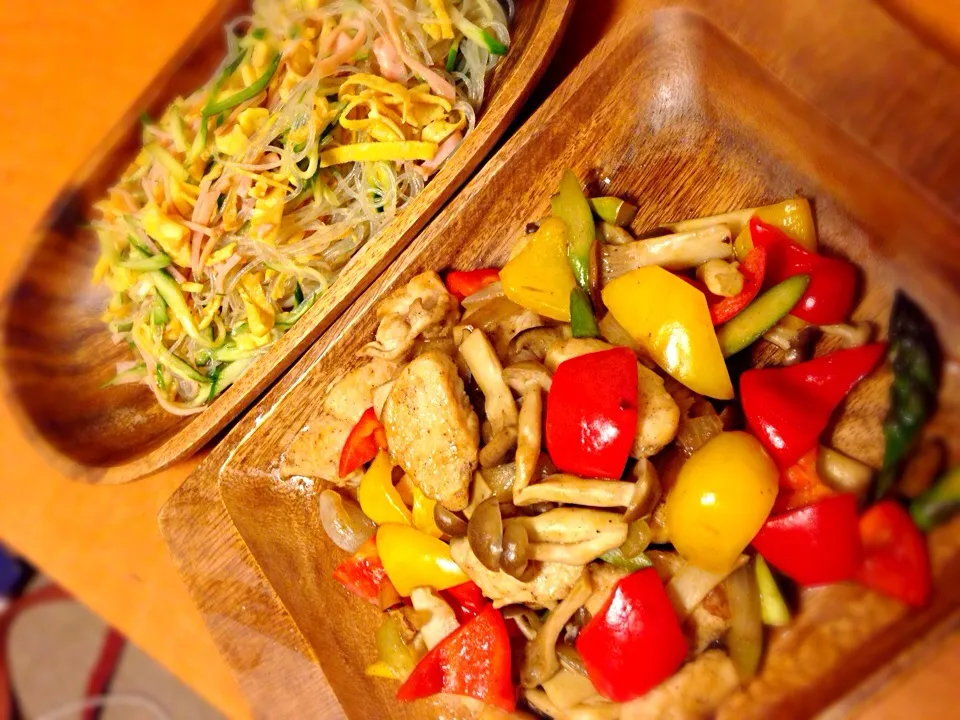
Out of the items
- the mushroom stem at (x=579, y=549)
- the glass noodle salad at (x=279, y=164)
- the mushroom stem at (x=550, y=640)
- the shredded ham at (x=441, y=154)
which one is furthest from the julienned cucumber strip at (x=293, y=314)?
the mushroom stem at (x=550, y=640)

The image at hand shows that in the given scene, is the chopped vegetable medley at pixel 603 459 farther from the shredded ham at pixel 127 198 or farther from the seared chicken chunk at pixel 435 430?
the shredded ham at pixel 127 198

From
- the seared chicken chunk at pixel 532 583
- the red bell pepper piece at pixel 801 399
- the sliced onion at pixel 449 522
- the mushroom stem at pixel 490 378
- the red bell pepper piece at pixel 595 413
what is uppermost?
the red bell pepper piece at pixel 801 399

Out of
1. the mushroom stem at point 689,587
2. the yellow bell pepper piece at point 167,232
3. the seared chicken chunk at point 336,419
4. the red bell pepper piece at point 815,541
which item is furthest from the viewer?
the yellow bell pepper piece at point 167,232

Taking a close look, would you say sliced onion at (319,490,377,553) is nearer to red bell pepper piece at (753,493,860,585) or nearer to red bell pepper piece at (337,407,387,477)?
red bell pepper piece at (337,407,387,477)

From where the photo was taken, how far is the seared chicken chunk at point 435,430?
59.2 inches

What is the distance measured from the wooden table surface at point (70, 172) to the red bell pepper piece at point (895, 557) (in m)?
1.14

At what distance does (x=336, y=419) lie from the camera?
1.66 meters

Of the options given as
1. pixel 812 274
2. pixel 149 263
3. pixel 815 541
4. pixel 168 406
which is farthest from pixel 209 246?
pixel 815 541

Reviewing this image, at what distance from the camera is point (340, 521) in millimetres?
1646

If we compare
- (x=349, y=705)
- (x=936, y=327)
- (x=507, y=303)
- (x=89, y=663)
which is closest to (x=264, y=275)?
(x=507, y=303)

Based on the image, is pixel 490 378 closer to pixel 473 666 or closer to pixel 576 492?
pixel 576 492

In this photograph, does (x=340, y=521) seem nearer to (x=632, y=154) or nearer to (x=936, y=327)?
(x=632, y=154)

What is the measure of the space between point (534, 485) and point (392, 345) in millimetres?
495

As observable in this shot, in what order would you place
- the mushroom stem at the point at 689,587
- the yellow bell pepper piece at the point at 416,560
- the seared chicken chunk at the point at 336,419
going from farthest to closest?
the seared chicken chunk at the point at 336,419 → the yellow bell pepper piece at the point at 416,560 → the mushroom stem at the point at 689,587
